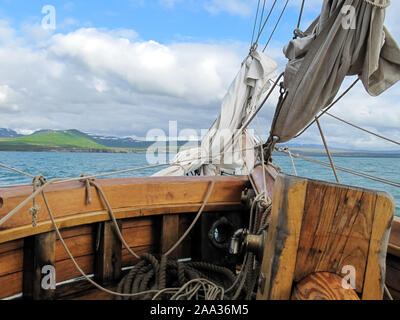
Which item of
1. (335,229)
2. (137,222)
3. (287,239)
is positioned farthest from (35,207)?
(335,229)

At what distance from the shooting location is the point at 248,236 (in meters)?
0.90

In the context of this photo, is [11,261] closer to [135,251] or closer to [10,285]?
[10,285]

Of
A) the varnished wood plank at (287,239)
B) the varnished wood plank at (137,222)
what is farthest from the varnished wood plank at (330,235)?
the varnished wood plank at (137,222)

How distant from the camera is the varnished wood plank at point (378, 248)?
2.24 feet

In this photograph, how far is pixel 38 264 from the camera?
1.34m

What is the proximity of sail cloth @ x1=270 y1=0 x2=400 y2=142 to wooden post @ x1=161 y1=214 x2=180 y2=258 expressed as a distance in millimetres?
910

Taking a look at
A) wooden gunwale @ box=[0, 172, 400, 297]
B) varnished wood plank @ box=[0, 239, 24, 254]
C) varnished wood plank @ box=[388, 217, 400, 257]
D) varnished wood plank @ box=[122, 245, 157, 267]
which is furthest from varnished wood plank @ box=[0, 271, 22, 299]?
varnished wood plank @ box=[388, 217, 400, 257]

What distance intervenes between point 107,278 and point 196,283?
0.49 meters

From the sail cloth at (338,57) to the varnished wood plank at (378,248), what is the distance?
0.98 metres

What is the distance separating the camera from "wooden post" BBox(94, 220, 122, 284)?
5.10ft

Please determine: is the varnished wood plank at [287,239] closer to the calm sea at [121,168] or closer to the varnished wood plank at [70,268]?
the varnished wood plank at [70,268]

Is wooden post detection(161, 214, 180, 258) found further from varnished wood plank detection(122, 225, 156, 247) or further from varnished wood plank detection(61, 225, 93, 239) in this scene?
varnished wood plank detection(61, 225, 93, 239)

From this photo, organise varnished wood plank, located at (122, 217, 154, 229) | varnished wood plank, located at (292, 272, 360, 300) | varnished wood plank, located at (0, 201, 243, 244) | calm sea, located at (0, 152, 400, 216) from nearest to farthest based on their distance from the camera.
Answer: varnished wood plank, located at (292, 272, 360, 300) < varnished wood plank, located at (0, 201, 243, 244) < varnished wood plank, located at (122, 217, 154, 229) < calm sea, located at (0, 152, 400, 216)
